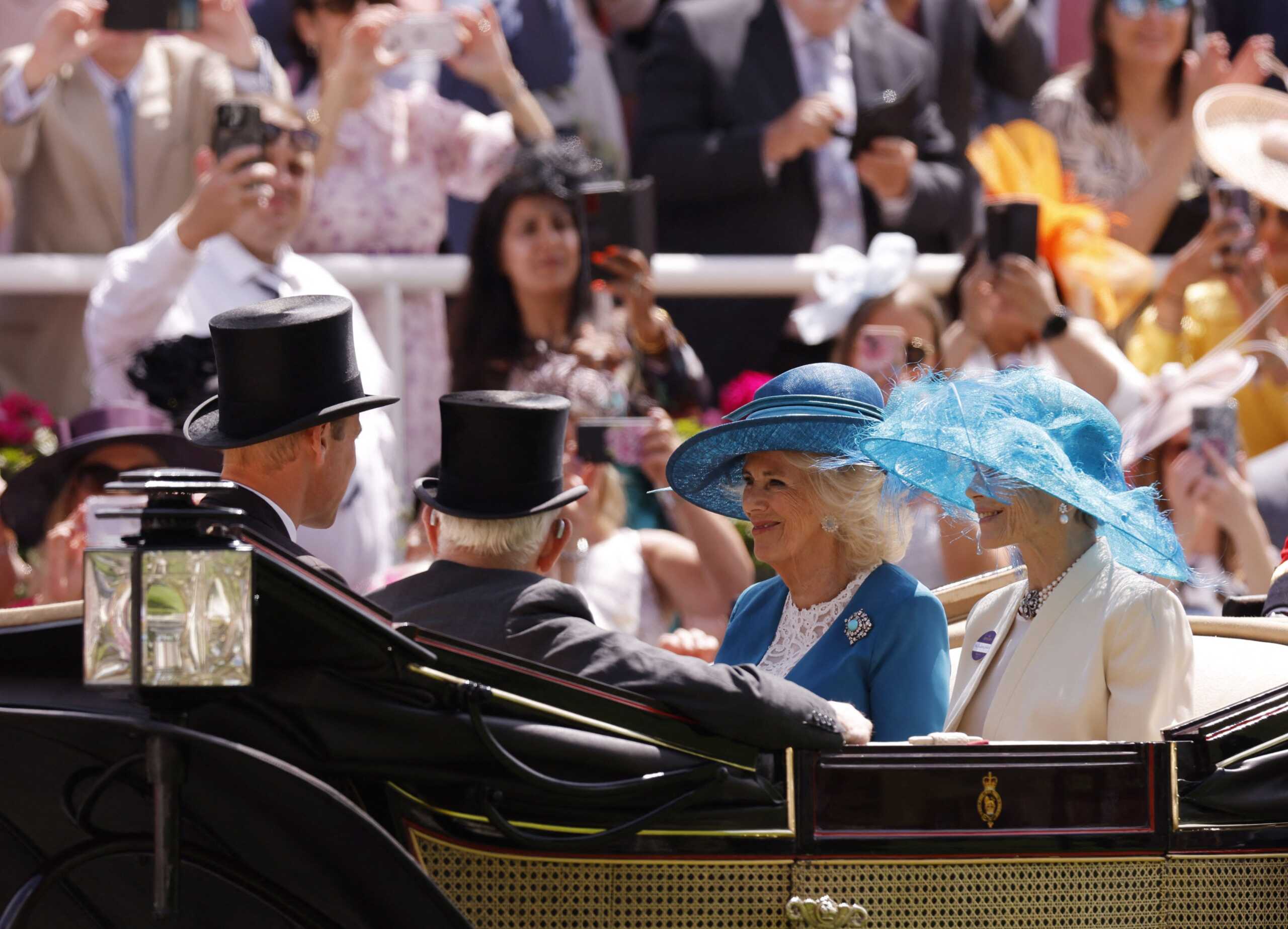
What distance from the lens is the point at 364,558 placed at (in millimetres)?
4645

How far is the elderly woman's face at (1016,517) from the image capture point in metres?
3.18

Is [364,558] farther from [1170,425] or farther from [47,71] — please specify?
[1170,425]

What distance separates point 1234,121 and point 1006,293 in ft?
3.61

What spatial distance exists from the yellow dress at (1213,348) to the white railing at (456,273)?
682 millimetres

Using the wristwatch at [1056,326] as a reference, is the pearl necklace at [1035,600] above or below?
below

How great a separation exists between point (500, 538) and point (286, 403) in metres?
0.45

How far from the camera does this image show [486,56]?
565cm

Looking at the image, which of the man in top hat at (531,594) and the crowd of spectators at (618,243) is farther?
the crowd of spectators at (618,243)

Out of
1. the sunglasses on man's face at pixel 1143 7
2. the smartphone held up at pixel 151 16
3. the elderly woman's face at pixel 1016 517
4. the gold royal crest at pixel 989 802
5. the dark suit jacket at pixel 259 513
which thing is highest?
the sunglasses on man's face at pixel 1143 7

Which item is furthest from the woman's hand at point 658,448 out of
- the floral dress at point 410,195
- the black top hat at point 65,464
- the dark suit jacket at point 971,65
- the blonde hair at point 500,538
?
the dark suit jacket at point 971,65

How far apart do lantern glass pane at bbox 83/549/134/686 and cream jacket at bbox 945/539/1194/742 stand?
60.4 inches

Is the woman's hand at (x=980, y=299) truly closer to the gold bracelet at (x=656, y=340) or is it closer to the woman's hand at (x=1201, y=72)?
the gold bracelet at (x=656, y=340)

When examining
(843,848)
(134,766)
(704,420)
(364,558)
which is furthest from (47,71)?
(843,848)

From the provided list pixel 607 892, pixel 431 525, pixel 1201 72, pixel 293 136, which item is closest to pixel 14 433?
pixel 293 136
